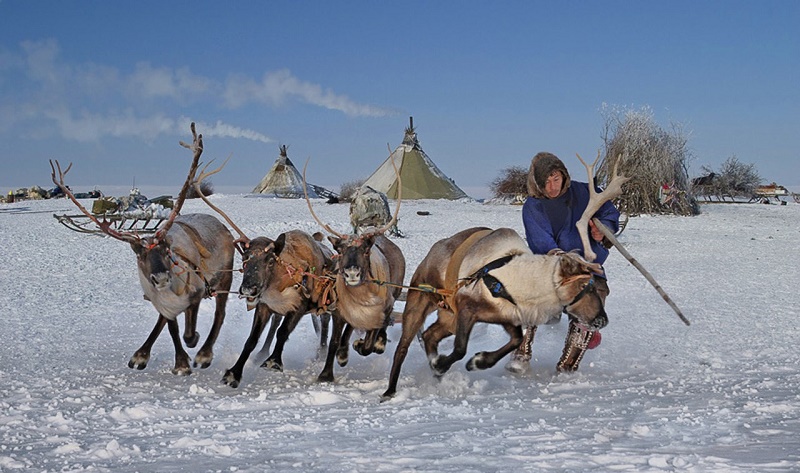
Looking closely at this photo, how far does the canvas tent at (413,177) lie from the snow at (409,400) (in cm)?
2214

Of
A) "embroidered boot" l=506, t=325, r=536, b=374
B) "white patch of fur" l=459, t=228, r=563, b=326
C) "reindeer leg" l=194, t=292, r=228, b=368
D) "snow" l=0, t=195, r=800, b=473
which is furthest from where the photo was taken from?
"reindeer leg" l=194, t=292, r=228, b=368

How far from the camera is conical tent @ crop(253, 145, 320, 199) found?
37125 millimetres

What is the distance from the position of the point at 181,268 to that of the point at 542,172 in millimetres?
3285

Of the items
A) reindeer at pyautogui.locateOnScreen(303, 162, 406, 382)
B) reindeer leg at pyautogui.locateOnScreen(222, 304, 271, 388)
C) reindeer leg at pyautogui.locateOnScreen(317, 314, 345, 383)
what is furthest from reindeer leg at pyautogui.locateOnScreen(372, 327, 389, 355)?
reindeer leg at pyautogui.locateOnScreen(222, 304, 271, 388)

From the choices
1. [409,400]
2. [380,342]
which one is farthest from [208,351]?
[409,400]

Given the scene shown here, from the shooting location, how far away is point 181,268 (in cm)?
686

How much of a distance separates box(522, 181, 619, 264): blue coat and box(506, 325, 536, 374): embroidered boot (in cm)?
80

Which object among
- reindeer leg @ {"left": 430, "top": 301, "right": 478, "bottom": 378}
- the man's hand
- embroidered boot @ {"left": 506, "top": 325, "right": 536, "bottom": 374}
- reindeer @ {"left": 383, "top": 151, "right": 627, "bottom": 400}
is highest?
the man's hand

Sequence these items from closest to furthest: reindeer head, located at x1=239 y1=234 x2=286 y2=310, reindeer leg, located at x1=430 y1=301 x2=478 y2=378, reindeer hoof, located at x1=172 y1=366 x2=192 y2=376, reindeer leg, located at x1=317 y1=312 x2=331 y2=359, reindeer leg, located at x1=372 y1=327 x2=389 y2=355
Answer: reindeer leg, located at x1=430 y1=301 x2=478 y2=378
reindeer head, located at x1=239 y1=234 x2=286 y2=310
reindeer hoof, located at x1=172 y1=366 x2=192 y2=376
reindeer leg, located at x1=372 y1=327 x2=389 y2=355
reindeer leg, located at x1=317 y1=312 x2=331 y2=359

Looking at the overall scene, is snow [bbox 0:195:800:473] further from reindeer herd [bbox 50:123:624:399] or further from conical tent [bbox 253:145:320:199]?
conical tent [bbox 253:145:320:199]

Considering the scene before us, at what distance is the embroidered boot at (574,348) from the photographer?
21.6 ft

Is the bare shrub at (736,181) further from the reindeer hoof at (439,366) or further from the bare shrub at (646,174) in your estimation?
the reindeer hoof at (439,366)

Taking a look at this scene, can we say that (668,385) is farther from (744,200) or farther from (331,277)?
(744,200)

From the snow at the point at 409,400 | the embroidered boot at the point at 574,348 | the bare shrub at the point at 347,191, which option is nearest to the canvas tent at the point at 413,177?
the bare shrub at the point at 347,191
